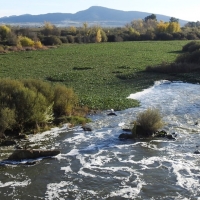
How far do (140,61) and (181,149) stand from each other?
3641 centimetres

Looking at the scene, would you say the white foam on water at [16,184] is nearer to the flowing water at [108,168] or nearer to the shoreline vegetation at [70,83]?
the flowing water at [108,168]

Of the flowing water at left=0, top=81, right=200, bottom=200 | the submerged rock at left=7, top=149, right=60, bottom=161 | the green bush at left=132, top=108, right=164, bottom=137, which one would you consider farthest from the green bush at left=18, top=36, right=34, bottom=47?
the submerged rock at left=7, top=149, right=60, bottom=161

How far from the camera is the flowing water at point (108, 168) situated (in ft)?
47.2

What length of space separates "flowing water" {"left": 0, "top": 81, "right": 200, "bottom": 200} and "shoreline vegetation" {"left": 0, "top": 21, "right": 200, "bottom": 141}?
5.14 feet

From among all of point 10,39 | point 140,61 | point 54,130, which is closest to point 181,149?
point 54,130

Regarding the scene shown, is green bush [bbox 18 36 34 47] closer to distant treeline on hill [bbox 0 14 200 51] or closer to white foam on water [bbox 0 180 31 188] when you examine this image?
distant treeline on hill [bbox 0 14 200 51]

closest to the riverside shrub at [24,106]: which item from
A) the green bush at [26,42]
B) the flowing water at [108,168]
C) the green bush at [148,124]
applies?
the flowing water at [108,168]

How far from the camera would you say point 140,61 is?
5447 cm

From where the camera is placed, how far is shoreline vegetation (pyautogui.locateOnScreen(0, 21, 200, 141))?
849 inches

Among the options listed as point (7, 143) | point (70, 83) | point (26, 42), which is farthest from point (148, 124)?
point (26, 42)

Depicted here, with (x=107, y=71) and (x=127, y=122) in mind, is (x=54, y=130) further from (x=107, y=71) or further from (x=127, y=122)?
(x=107, y=71)

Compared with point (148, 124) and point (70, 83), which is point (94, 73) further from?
point (148, 124)

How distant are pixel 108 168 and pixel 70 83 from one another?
2046cm

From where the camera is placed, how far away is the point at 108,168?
54.9 feet
